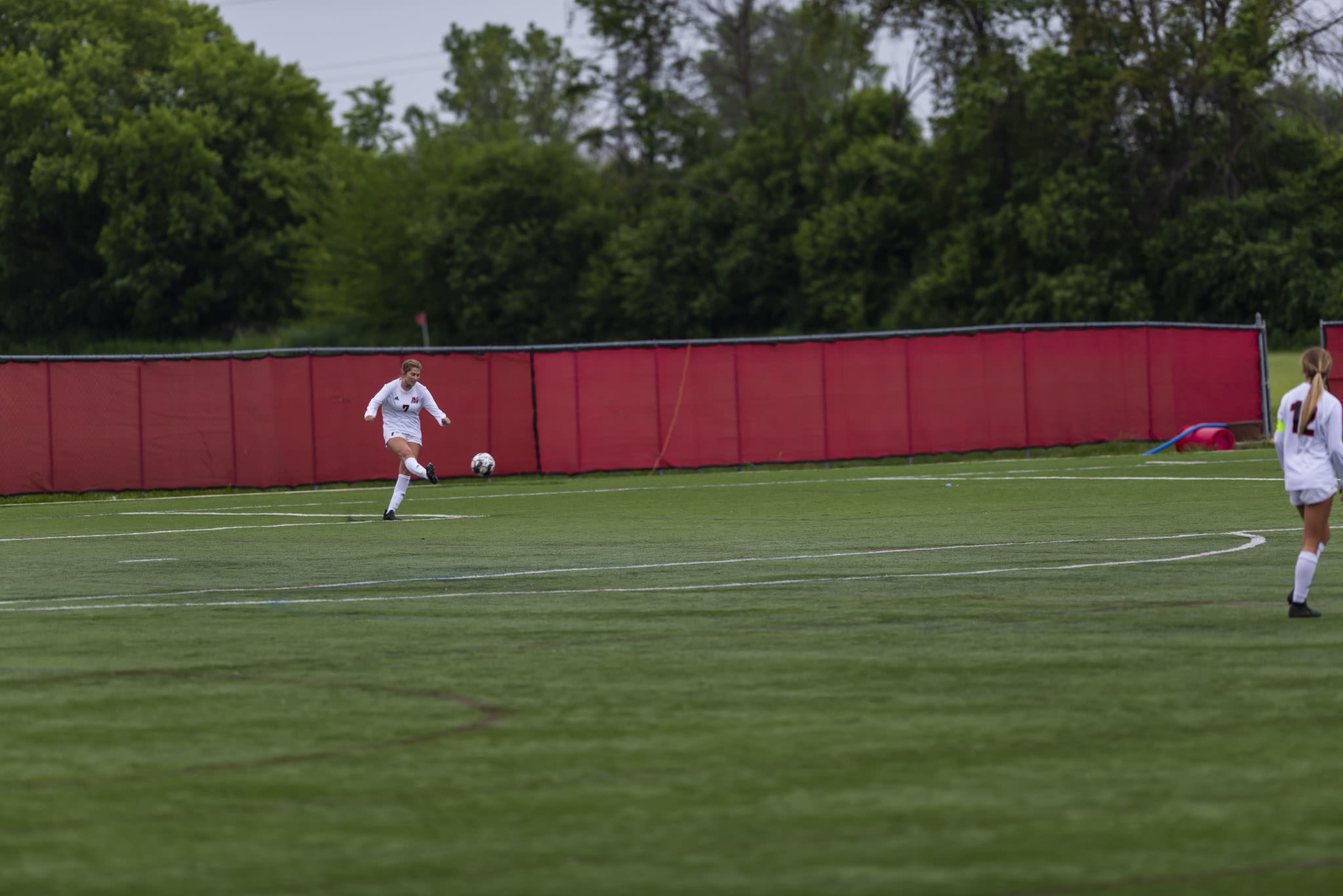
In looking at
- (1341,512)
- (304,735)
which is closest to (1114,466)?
(1341,512)

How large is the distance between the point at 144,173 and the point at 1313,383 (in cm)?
7559

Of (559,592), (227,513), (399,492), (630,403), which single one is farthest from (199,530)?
(630,403)

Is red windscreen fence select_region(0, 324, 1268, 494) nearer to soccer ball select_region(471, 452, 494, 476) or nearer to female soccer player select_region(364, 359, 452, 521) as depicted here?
soccer ball select_region(471, 452, 494, 476)

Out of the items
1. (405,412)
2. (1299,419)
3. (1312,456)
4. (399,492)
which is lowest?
(399,492)

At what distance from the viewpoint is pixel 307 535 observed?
19750 millimetres

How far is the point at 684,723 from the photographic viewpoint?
745 cm

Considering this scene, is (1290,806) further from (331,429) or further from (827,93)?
(827,93)

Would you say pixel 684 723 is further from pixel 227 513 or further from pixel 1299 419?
pixel 227 513

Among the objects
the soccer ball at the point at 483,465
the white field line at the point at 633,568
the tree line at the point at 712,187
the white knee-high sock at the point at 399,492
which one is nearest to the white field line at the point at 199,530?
the white knee-high sock at the point at 399,492

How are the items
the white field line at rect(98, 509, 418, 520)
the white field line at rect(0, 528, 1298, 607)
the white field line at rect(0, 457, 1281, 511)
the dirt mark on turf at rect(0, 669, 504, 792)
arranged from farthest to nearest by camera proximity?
the white field line at rect(0, 457, 1281, 511), the white field line at rect(98, 509, 418, 520), the white field line at rect(0, 528, 1298, 607), the dirt mark on turf at rect(0, 669, 504, 792)

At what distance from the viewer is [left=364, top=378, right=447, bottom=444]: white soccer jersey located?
23438 millimetres

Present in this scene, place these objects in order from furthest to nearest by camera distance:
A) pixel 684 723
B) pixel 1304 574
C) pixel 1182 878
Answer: pixel 1304 574, pixel 684 723, pixel 1182 878

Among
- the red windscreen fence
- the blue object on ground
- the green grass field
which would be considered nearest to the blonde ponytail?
the green grass field

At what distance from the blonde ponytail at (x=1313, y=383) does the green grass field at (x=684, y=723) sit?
123 centimetres
